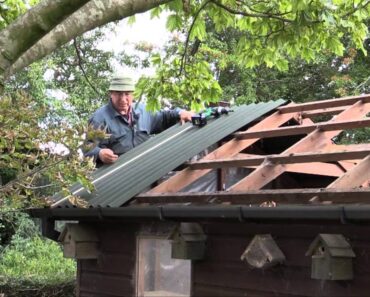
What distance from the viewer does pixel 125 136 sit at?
8.05 m

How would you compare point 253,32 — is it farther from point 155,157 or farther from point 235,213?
point 235,213

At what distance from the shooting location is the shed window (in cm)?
596

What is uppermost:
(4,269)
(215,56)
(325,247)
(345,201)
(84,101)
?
(215,56)

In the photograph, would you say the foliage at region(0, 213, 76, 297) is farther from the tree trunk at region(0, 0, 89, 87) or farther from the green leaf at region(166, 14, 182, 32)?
the tree trunk at region(0, 0, 89, 87)

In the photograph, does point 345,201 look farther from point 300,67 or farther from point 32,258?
point 300,67

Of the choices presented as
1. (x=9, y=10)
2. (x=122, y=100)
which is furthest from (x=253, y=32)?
(x=9, y=10)

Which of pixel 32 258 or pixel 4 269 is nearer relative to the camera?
pixel 4 269

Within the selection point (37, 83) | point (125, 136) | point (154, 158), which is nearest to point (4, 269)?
point (37, 83)

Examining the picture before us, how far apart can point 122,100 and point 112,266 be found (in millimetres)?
2325

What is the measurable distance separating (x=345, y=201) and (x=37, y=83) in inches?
435

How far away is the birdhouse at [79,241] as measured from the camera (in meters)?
6.52

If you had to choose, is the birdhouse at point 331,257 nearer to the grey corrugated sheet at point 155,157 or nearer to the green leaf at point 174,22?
the grey corrugated sheet at point 155,157

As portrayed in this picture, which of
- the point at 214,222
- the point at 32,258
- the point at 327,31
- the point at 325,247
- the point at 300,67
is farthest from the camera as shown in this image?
the point at 300,67

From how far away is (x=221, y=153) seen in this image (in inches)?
253
